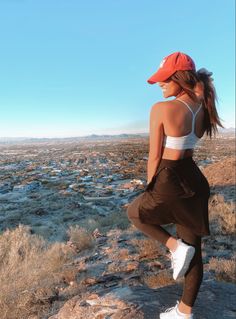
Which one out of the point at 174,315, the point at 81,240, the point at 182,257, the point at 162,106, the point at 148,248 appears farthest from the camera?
the point at 81,240

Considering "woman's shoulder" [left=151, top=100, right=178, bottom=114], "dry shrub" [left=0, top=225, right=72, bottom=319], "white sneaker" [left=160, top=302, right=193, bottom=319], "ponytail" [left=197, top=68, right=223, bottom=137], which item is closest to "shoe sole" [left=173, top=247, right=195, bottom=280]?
"white sneaker" [left=160, top=302, right=193, bottom=319]

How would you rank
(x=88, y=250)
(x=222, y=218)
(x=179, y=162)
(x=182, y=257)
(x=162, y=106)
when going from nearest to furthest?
(x=162, y=106), (x=179, y=162), (x=182, y=257), (x=88, y=250), (x=222, y=218)

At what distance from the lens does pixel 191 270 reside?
9.67ft

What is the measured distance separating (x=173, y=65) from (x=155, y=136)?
519mm

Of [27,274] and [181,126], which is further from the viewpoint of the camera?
[27,274]

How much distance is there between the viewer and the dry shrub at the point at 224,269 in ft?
18.2

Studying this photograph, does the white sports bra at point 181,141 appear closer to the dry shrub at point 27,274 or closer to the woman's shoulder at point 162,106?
the woman's shoulder at point 162,106

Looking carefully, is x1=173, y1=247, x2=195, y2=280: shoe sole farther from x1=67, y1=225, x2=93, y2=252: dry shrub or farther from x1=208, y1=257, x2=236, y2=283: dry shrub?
x1=67, y1=225, x2=93, y2=252: dry shrub

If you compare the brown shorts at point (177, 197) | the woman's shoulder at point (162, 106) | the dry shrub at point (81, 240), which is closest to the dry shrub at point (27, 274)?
the dry shrub at point (81, 240)

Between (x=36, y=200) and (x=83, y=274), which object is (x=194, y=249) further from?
(x=36, y=200)

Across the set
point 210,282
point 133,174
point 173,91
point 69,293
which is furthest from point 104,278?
point 133,174

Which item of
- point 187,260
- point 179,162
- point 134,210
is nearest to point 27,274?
point 134,210

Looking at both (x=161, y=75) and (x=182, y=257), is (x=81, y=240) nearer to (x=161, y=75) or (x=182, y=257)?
(x=182, y=257)

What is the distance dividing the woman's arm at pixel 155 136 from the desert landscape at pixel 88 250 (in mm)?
765
